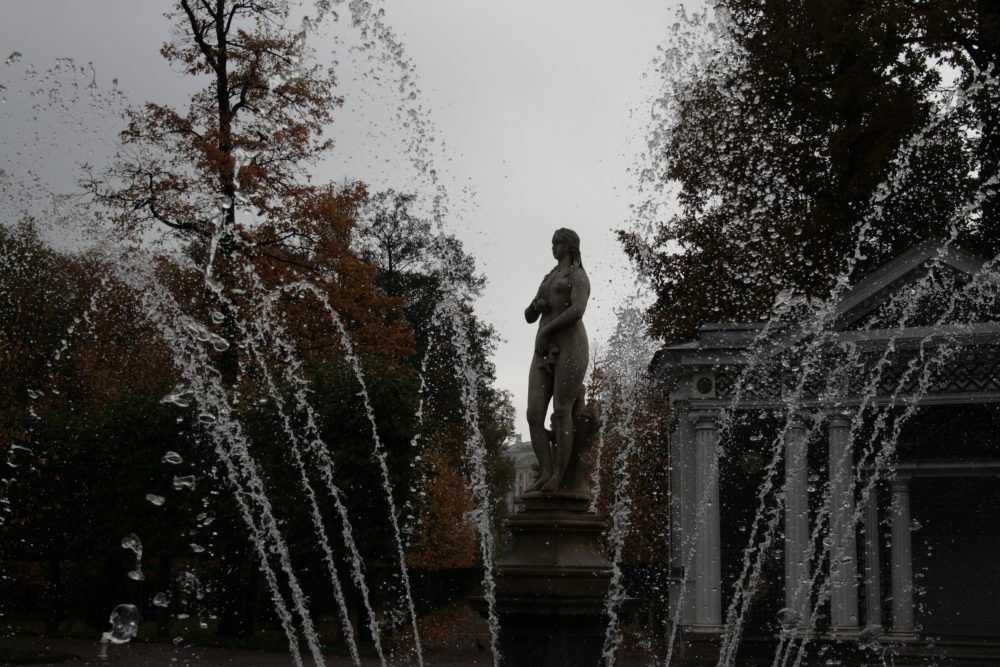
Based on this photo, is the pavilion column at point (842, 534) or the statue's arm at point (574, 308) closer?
the statue's arm at point (574, 308)

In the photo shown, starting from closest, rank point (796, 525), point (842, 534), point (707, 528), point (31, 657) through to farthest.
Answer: point (796, 525) → point (842, 534) → point (707, 528) → point (31, 657)

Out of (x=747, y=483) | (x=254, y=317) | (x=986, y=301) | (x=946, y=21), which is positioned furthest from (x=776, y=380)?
(x=254, y=317)

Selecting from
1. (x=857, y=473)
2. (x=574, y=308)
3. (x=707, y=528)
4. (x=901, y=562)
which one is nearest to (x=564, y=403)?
(x=574, y=308)

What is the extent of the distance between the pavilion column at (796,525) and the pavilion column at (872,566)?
62.8 inches

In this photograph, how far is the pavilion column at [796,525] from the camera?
1627 centimetres

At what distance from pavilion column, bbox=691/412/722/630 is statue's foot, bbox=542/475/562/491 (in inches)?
281

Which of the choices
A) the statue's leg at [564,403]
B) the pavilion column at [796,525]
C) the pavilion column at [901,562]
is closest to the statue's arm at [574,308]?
the statue's leg at [564,403]

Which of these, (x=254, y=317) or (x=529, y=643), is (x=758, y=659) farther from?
(x=254, y=317)

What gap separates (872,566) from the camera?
17.9m

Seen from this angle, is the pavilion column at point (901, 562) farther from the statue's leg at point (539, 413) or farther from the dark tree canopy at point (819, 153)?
the statue's leg at point (539, 413)

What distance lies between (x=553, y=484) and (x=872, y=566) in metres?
9.63

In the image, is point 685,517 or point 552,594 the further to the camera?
point 685,517

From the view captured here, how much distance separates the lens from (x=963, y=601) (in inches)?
699

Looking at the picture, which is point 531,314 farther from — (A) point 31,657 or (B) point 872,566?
(A) point 31,657
